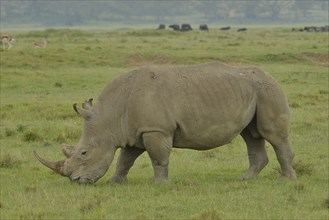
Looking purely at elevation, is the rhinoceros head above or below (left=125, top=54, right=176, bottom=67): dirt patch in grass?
above

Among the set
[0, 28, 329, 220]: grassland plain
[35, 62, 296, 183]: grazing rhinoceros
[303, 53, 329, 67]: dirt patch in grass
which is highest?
[35, 62, 296, 183]: grazing rhinoceros

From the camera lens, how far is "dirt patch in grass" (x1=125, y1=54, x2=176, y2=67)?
137 ft

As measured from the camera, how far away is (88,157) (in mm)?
12375

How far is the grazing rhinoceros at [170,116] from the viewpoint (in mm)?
12352

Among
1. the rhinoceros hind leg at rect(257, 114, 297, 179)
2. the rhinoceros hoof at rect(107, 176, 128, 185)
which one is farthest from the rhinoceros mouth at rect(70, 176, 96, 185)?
the rhinoceros hind leg at rect(257, 114, 297, 179)

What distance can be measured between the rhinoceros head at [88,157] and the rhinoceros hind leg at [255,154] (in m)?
2.67

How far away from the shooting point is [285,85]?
3070cm

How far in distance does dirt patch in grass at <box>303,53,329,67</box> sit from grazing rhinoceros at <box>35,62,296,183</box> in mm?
30278

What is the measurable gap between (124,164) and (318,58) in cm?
3279

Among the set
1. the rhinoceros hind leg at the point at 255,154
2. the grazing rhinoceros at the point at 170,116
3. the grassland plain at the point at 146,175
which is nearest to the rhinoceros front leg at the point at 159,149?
the grazing rhinoceros at the point at 170,116

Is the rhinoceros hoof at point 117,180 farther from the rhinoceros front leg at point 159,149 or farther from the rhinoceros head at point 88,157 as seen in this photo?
the rhinoceros front leg at point 159,149

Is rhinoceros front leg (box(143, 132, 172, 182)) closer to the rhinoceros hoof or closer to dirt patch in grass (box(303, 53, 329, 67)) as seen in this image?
the rhinoceros hoof

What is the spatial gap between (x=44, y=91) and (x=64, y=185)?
16857 mm

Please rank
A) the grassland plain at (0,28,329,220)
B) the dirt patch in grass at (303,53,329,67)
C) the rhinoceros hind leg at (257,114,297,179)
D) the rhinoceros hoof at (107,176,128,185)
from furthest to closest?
the dirt patch in grass at (303,53,329,67), the rhinoceros hind leg at (257,114,297,179), the rhinoceros hoof at (107,176,128,185), the grassland plain at (0,28,329,220)
